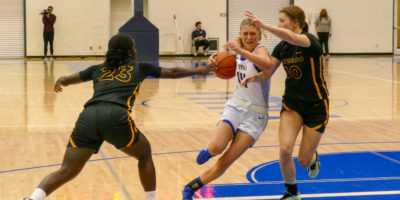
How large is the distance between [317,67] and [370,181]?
1.49 metres

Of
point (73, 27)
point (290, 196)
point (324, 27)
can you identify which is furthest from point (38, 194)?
point (324, 27)

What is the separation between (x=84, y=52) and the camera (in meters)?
25.2

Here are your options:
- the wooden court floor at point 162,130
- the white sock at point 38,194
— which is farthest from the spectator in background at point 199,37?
the white sock at point 38,194

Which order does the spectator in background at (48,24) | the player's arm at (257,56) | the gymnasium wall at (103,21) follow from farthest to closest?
1. the gymnasium wall at (103,21)
2. the spectator in background at (48,24)
3. the player's arm at (257,56)

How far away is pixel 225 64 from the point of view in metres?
5.02

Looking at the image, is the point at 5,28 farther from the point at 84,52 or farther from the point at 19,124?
the point at 19,124

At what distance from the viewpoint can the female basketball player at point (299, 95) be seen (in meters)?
4.72

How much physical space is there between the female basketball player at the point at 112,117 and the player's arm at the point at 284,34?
609 millimetres

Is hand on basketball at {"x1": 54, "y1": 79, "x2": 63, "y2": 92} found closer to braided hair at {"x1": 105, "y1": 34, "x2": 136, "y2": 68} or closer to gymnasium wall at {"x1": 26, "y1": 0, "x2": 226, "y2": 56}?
braided hair at {"x1": 105, "y1": 34, "x2": 136, "y2": 68}

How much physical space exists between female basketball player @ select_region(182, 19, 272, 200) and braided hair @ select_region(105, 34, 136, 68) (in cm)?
78

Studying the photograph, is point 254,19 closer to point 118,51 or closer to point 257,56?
point 257,56

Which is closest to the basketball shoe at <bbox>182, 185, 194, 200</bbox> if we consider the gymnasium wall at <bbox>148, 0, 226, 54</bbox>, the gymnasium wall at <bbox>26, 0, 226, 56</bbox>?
the gymnasium wall at <bbox>26, 0, 226, 56</bbox>

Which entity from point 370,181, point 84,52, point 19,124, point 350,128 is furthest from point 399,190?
point 84,52

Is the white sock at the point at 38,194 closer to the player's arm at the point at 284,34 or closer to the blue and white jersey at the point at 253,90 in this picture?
the blue and white jersey at the point at 253,90
